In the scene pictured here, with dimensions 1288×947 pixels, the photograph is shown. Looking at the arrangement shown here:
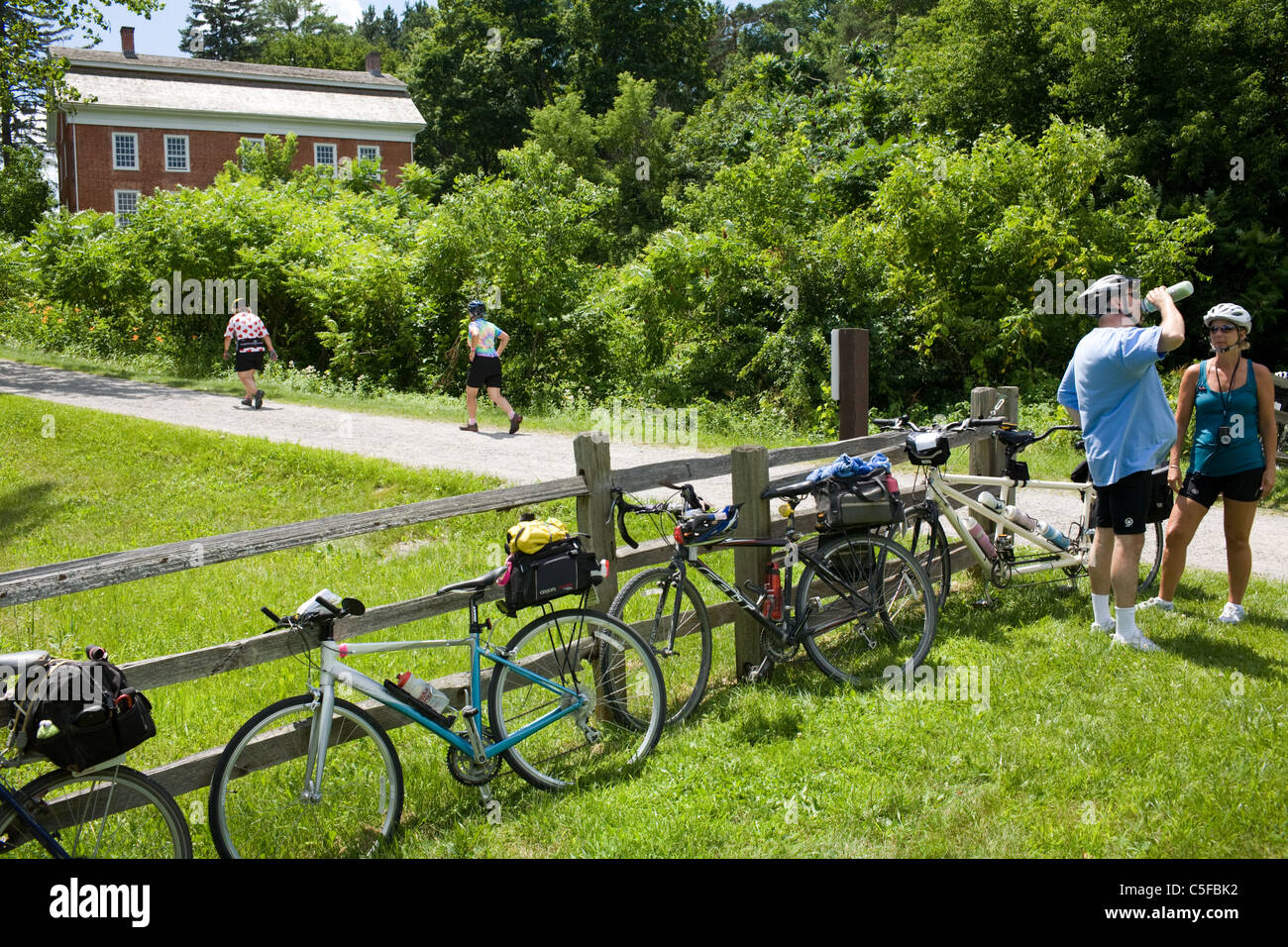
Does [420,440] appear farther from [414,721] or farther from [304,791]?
[304,791]

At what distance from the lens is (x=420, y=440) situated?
1423 centimetres

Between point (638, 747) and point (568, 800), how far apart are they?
568 mm

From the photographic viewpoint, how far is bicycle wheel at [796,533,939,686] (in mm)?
5660

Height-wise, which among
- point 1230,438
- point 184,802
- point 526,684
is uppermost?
point 1230,438

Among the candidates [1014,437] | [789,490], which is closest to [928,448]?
[1014,437]

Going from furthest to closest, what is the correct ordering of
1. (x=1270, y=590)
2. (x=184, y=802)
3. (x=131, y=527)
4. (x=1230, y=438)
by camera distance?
1. (x=131, y=527)
2. (x=1270, y=590)
3. (x=1230, y=438)
4. (x=184, y=802)

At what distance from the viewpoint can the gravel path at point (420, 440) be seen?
10.1 meters

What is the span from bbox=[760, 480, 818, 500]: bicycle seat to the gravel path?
14.5 ft

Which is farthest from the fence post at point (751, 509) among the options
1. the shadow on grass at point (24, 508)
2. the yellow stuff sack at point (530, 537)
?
the shadow on grass at point (24, 508)

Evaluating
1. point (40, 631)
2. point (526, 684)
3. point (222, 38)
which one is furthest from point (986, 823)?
point (222, 38)

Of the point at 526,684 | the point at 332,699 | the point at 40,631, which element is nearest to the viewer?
the point at 332,699

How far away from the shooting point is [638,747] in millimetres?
4938
